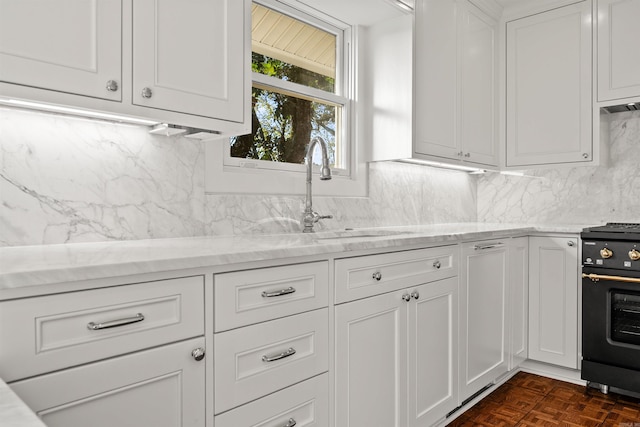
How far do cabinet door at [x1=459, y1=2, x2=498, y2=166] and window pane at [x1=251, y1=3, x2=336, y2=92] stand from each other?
0.93 meters

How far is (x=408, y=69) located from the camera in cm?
253

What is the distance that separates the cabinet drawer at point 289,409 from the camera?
1.31 m

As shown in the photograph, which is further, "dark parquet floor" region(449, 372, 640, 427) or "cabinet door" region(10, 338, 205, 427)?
"dark parquet floor" region(449, 372, 640, 427)

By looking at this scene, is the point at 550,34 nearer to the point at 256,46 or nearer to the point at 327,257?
the point at 256,46

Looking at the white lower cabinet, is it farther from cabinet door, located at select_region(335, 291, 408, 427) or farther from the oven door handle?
the oven door handle

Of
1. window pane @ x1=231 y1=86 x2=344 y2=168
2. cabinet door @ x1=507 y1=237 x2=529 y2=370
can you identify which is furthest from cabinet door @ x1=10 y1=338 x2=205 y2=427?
cabinet door @ x1=507 y1=237 x2=529 y2=370

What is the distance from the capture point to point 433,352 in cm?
209

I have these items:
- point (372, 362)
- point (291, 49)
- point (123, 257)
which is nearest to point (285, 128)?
point (291, 49)

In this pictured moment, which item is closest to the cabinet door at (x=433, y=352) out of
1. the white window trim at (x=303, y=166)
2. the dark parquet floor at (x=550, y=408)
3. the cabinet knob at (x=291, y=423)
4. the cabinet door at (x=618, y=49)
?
the dark parquet floor at (x=550, y=408)

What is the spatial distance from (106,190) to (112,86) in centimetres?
43

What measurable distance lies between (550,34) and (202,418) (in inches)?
131

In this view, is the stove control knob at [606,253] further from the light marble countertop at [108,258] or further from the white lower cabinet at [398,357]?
the light marble countertop at [108,258]

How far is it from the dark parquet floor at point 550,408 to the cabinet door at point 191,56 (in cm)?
194

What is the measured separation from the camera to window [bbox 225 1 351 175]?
224 cm
